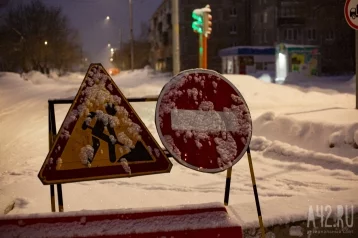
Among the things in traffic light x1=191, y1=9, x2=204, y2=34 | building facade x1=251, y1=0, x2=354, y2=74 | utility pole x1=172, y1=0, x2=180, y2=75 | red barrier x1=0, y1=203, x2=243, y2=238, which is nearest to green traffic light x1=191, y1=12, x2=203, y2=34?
traffic light x1=191, y1=9, x2=204, y2=34

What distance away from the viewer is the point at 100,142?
3.80 meters

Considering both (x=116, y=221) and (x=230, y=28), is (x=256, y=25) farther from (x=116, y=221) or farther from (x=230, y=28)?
(x=116, y=221)

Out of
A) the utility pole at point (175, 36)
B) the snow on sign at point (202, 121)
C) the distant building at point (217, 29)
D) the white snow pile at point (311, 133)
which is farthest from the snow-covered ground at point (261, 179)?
the distant building at point (217, 29)

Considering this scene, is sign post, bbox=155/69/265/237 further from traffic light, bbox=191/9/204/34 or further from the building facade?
the building facade

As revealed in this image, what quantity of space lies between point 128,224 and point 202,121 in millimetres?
1248

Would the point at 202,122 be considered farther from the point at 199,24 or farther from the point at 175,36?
the point at 199,24

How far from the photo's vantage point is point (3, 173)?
316 inches

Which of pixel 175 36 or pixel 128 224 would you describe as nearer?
pixel 128 224

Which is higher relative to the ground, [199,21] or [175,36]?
[199,21]

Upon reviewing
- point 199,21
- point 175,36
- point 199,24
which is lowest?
point 175,36

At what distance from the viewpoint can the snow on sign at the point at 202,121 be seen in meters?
3.90

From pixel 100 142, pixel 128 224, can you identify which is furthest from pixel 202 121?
pixel 128 224

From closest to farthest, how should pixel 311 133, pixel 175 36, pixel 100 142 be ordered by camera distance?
pixel 100 142, pixel 311 133, pixel 175 36

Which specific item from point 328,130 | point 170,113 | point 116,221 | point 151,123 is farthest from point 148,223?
point 151,123
